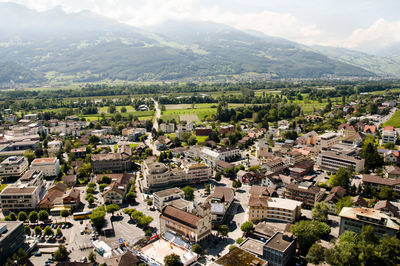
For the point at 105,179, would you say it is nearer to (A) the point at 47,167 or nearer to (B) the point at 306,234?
(A) the point at 47,167

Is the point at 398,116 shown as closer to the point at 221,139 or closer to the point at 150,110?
the point at 221,139

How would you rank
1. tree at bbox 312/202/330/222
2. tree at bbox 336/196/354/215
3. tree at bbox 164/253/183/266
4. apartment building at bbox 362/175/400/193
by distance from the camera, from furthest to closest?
apartment building at bbox 362/175/400/193
tree at bbox 336/196/354/215
tree at bbox 312/202/330/222
tree at bbox 164/253/183/266

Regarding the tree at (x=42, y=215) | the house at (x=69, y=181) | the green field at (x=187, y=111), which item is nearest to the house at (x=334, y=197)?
the tree at (x=42, y=215)

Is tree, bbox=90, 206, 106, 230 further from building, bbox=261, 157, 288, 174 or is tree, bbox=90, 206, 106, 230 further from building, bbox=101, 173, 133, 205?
building, bbox=261, 157, 288, 174

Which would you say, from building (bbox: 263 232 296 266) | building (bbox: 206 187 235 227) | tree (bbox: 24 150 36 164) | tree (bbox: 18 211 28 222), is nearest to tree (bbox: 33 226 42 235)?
tree (bbox: 18 211 28 222)

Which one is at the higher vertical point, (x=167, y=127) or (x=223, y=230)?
(x=223, y=230)

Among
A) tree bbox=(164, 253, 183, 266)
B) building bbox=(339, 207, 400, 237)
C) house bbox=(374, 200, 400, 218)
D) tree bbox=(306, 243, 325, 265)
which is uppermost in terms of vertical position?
building bbox=(339, 207, 400, 237)

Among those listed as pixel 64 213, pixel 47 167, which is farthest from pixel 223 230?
pixel 47 167

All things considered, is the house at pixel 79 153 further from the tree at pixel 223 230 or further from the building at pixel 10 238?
the tree at pixel 223 230
